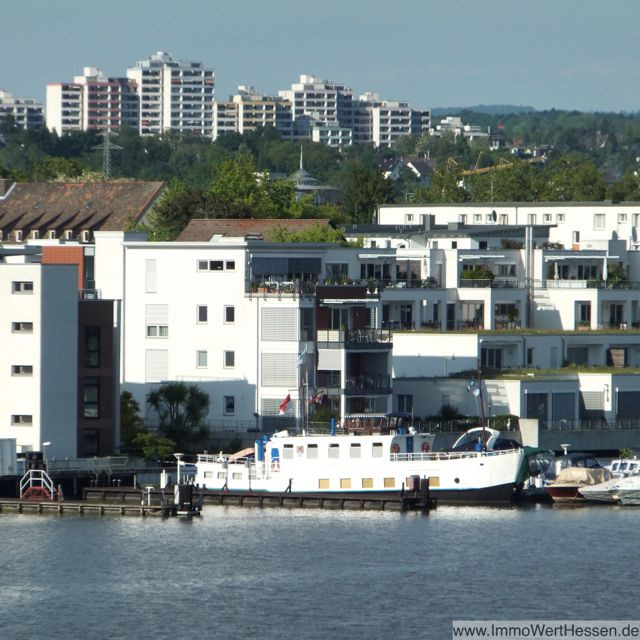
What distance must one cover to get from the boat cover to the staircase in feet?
59.7

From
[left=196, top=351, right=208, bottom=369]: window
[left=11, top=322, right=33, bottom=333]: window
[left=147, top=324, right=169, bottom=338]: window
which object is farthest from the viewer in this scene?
[left=147, top=324, right=169, bottom=338]: window

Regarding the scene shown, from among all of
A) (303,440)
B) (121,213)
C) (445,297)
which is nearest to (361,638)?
(303,440)

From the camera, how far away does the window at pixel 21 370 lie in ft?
253

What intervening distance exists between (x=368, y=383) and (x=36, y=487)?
51.8 feet

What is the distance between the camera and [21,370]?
77.4 m

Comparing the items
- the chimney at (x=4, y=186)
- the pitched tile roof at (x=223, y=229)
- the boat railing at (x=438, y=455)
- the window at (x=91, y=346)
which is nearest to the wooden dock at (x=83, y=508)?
the window at (x=91, y=346)

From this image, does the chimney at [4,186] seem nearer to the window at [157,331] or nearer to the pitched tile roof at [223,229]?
the pitched tile roof at [223,229]

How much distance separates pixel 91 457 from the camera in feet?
261

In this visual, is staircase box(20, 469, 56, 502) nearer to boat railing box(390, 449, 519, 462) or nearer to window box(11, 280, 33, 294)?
window box(11, 280, 33, 294)

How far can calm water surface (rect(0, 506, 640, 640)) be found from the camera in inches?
2221

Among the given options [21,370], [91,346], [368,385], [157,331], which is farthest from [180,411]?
[21,370]

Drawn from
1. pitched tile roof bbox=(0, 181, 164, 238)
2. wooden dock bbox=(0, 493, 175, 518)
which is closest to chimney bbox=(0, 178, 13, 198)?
pitched tile roof bbox=(0, 181, 164, 238)

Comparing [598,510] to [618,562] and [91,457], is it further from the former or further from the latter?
[91,457]

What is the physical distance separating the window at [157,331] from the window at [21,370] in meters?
12.4
